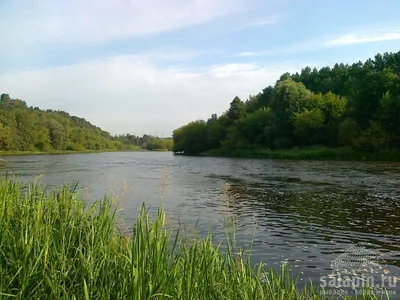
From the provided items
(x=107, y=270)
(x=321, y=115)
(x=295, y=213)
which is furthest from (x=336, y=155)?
Answer: (x=107, y=270)

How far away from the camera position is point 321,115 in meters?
77.0

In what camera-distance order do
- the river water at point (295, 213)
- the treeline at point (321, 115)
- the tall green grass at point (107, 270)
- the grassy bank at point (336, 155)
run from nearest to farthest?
the tall green grass at point (107, 270) < the river water at point (295, 213) < the grassy bank at point (336, 155) < the treeline at point (321, 115)

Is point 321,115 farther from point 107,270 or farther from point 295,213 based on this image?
point 107,270

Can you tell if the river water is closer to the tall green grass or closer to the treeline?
the tall green grass

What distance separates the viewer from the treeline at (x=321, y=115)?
6031 cm

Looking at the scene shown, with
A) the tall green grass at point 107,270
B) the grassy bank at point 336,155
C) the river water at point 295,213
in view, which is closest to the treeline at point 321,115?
the grassy bank at point 336,155

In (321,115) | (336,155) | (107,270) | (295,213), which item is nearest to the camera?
(107,270)

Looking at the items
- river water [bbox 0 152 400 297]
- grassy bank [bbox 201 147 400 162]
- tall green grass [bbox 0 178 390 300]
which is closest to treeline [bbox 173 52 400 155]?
grassy bank [bbox 201 147 400 162]

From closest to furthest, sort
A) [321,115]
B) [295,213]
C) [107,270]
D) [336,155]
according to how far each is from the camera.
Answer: [107,270], [295,213], [336,155], [321,115]

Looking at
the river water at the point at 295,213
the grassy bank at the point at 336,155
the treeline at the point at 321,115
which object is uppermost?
the treeline at the point at 321,115

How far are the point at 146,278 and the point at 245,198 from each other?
63.0ft

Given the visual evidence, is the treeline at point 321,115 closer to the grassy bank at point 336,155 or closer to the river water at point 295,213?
the grassy bank at point 336,155

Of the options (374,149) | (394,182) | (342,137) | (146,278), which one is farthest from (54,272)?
(342,137)

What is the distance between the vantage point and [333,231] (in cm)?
1483
